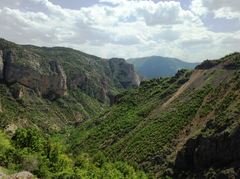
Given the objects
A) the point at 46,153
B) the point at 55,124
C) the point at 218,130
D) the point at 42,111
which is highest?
the point at 218,130

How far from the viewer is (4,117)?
282 feet

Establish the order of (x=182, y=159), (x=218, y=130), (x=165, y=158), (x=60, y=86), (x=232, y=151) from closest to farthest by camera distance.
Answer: (x=232, y=151)
(x=218, y=130)
(x=182, y=159)
(x=165, y=158)
(x=60, y=86)

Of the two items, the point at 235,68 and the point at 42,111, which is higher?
the point at 235,68

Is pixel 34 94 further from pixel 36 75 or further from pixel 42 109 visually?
pixel 36 75

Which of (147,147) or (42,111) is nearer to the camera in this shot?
(147,147)

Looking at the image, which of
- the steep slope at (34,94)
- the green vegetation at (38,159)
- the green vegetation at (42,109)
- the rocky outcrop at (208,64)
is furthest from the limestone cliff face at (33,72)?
the rocky outcrop at (208,64)

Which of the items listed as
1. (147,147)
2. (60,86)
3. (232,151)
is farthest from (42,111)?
(232,151)

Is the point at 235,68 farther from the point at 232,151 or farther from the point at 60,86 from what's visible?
the point at 60,86

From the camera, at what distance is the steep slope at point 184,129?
34.3 meters

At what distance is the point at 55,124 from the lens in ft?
429

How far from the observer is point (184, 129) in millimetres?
52750

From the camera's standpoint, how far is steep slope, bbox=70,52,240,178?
34312mm

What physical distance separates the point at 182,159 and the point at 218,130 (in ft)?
36.7

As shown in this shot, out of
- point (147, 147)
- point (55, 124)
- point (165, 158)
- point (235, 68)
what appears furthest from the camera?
point (55, 124)
